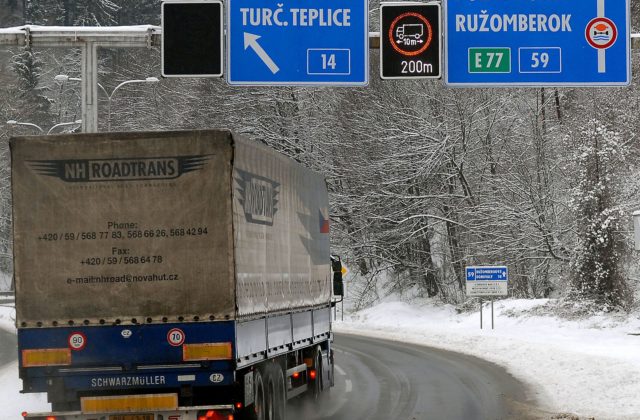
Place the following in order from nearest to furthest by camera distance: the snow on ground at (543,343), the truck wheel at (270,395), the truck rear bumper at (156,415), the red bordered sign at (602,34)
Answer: the truck rear bumper at (156,415) < the truck wheel at (270,395) < the snow on ground at (543,343) < the red bordered sign at (602,34)

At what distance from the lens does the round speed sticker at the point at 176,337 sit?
1116 cm

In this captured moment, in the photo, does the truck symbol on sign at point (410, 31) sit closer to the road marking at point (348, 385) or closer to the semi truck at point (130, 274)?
the semi truck at point (130, 274)

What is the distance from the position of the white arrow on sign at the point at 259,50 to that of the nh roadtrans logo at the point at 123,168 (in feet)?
19.1

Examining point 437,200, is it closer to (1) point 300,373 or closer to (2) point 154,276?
(1) point 300,373

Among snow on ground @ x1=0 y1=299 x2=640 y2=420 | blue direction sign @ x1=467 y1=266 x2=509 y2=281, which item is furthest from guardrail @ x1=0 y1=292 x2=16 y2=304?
blue direction sign @ x1=467 y1=266 x2=509 y2=281

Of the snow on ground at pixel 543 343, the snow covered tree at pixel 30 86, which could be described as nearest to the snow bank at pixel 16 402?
the snow on ground at pixel 543 343

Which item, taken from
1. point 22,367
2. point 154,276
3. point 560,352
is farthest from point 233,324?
point 560,352

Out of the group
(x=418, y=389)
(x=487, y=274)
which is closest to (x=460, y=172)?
(x=487, y=274)

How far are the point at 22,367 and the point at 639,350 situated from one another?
15.7m

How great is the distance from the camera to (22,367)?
1120 centimetres

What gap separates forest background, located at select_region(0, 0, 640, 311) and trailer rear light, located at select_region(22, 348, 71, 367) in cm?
2434

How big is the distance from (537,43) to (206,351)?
8.52 m

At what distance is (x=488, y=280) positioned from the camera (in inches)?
1378

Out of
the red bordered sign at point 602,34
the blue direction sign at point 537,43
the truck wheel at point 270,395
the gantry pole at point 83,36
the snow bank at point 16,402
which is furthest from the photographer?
the red bordered sign at point 602,34
